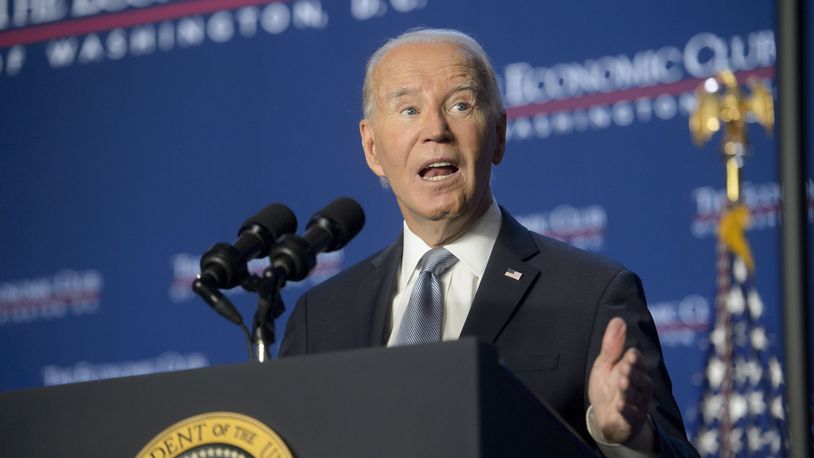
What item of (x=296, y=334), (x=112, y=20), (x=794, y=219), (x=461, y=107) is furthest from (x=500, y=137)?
(x=112, y=20)

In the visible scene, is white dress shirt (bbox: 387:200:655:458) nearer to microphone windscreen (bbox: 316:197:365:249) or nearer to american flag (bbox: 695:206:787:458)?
microphone windscreen (bbox: 316:197:365:249)

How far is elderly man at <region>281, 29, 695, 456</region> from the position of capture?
6.97ft

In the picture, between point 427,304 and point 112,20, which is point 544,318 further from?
point 112,20

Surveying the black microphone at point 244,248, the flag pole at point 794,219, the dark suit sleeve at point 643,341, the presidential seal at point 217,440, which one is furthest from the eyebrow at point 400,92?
the flag pole at point 794,219

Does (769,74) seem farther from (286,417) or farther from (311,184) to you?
(286,417)

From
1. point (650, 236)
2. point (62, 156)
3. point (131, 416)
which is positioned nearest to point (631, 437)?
A: point (131, 416)

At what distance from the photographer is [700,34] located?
350 cm

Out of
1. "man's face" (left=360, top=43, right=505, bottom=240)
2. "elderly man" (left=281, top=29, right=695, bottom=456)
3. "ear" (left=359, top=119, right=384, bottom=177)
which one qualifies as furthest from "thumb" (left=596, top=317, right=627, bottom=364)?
"ear" (left=359, top=119, right=384, bottom=177)

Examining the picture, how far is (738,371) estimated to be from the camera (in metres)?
3.44

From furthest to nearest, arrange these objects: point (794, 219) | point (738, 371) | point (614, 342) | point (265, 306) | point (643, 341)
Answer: point (738, 371) → point (643, 341) → point (265, 306) → point (614, 342) → point (794, 219)

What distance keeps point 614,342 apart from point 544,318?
65 cm

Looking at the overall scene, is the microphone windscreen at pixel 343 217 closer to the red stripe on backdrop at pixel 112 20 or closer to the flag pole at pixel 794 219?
the flag pole at pixel 794 219

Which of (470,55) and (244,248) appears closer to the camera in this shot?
(244,248)

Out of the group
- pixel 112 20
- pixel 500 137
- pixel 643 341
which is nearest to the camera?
pixel 643 341
